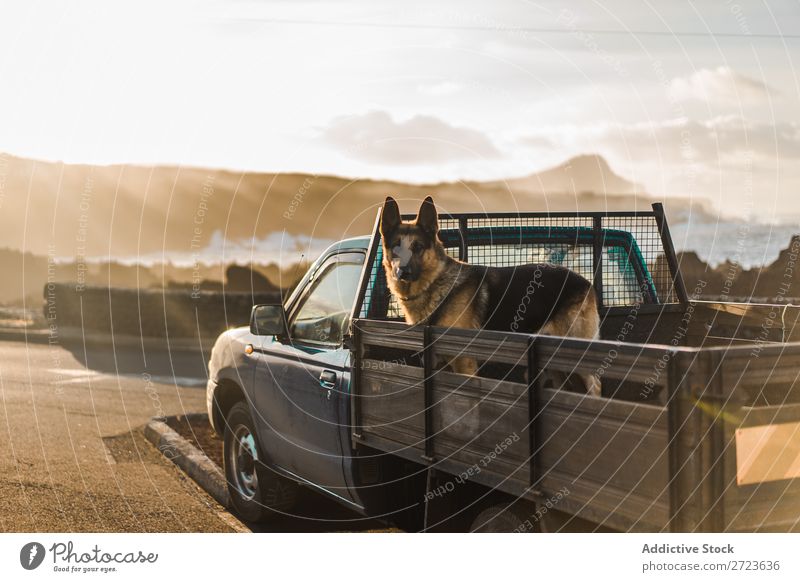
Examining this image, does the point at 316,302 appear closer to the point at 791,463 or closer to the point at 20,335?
the point at 791,463

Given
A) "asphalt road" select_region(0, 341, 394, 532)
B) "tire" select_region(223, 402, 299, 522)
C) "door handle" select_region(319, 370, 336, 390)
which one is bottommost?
"asphalt road" select_region(0, 341, 394, 532)

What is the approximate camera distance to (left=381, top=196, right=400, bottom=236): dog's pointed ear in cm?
577

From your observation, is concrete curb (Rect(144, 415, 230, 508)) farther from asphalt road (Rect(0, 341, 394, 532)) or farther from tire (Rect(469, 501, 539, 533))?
tire (Rect(469, 501, 539, 533))

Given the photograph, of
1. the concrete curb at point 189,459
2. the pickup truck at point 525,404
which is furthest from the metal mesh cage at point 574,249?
the concrete curb at point 189,459

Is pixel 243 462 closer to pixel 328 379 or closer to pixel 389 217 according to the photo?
pixel 328 379

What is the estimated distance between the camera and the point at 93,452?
9.91 metres

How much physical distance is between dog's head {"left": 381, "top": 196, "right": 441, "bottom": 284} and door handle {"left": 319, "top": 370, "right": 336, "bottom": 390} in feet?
2.51

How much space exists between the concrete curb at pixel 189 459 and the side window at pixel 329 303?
2.22 metres

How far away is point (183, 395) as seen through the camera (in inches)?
572

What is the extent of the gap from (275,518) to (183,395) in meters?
7.80

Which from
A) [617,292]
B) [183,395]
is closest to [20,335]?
[183,395]

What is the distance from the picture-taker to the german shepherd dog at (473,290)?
18.8ft

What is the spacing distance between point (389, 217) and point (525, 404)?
2282mm

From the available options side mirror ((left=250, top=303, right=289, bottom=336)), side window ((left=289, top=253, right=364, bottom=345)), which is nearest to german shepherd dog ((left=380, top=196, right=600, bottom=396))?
side window ((left=289, top=253, right=364, bottom=345))
